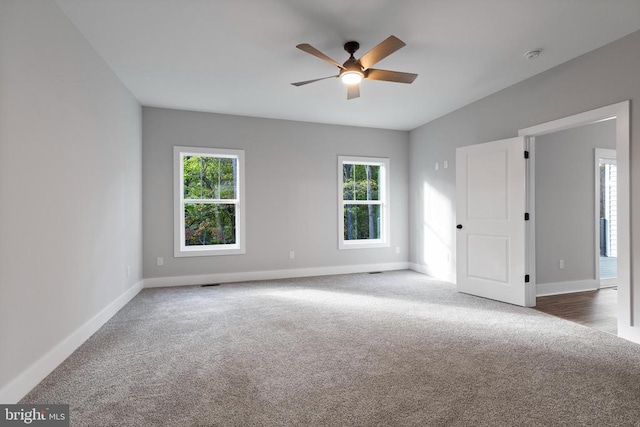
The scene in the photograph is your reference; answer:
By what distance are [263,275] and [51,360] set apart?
3235 mm

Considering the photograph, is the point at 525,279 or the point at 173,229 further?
the point at 173,229

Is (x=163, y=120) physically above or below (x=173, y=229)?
above

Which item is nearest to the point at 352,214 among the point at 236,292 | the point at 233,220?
the point at 233,220

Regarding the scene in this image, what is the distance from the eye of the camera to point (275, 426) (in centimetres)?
170

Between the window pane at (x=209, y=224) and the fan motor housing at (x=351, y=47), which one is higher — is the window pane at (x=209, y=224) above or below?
below

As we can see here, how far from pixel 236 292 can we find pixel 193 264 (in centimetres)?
100

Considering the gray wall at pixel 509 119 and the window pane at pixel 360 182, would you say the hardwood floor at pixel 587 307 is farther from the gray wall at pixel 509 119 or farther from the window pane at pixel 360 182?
the window pane at pixel 360 182

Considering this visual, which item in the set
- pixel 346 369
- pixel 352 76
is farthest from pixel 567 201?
pixel 346 369

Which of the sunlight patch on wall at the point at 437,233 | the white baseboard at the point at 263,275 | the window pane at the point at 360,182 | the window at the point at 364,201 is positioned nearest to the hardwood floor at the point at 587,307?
the sunlight patch on wall at the point at 437,233

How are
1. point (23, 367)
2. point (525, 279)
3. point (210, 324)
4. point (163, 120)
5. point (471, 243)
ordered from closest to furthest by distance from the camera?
1. point (23, 367)
2. point (210, 324)
3. point (525, 279)
4. point (471, 243)
5. point (163, 120)

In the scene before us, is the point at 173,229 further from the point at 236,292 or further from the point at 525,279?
the point at 525,279

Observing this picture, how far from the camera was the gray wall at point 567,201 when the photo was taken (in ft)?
14.5

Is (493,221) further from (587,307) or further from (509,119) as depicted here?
(587,307)
